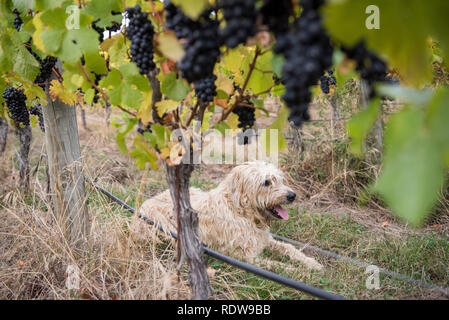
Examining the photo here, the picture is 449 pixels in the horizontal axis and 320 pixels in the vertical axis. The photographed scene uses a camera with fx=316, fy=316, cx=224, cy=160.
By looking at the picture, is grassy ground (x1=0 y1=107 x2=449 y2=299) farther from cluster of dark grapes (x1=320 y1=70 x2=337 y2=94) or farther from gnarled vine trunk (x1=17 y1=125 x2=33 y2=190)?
cluster of dark grapes (x1=320 y1=70 x2=337 y2=94)

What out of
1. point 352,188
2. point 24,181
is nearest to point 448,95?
point 352,188

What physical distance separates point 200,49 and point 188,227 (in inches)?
36.0

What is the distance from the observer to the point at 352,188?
4.56 metres

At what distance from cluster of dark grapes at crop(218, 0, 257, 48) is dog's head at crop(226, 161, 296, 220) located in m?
2.27

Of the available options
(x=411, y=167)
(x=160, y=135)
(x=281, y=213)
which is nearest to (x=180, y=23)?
(x=160, y=135)

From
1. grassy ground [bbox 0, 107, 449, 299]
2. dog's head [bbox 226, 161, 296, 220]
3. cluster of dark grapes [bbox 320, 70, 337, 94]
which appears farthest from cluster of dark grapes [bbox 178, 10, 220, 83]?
dog's head [bbox 226, 161, 296, 220]

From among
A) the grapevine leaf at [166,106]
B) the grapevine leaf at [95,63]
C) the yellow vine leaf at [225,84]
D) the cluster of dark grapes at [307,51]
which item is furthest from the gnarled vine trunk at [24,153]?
the cluster of dark grapes at [307,51]

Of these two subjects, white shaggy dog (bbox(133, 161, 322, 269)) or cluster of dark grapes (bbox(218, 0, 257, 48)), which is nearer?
cluster of dark grapes (bbox(218, 0, 257, 48))

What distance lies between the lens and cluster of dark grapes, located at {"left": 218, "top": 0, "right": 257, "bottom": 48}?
77 centimetres

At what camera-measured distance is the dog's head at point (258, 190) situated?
302 cm

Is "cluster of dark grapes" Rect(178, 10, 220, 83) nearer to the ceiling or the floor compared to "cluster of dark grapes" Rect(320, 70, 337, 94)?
nearer to the floor

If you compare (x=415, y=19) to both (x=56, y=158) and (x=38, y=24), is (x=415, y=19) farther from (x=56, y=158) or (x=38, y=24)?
(x=56, y=158)

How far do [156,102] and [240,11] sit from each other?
73 centimetres
